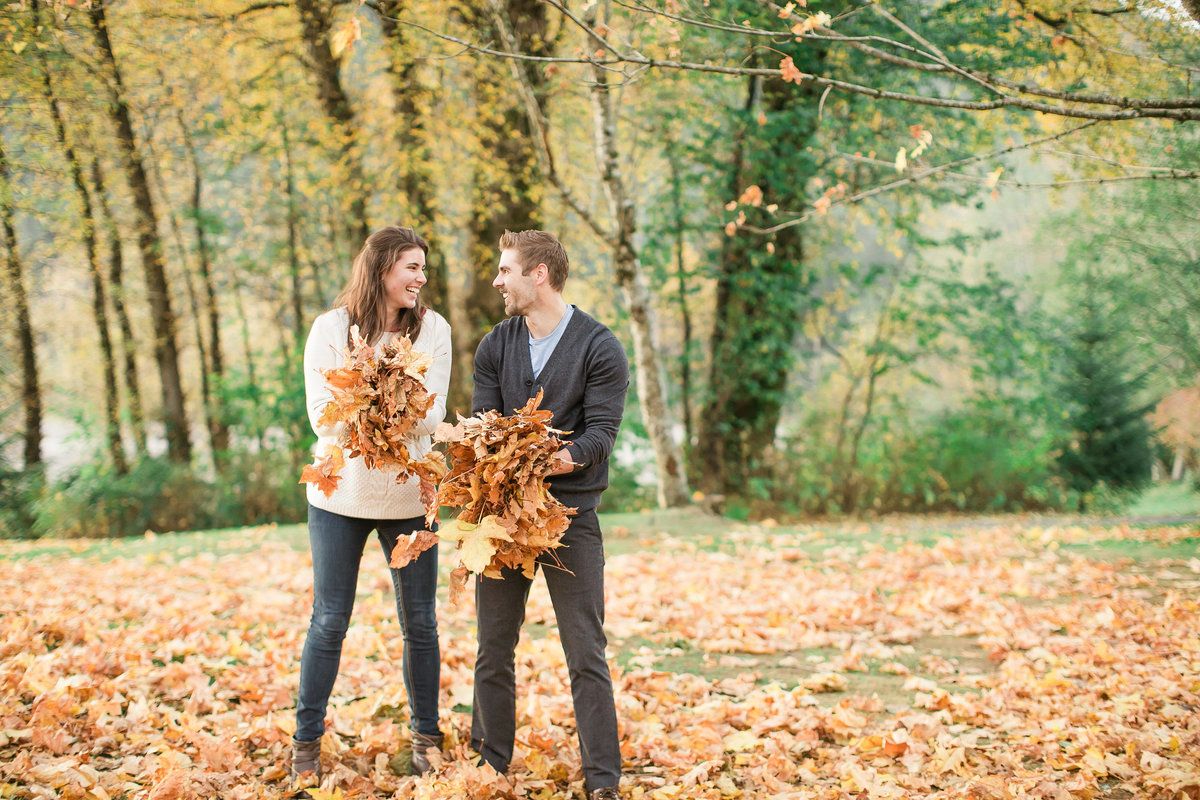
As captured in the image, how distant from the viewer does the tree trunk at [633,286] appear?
29.2ft

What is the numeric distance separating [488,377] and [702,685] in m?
2.31

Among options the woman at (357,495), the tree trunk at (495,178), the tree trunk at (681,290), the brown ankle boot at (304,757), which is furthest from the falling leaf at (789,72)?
the tree trunk at (681,290)

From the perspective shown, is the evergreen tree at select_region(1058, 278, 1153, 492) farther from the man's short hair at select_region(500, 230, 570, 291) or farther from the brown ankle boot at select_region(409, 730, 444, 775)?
the brown ankle boot at select_region(409, 730, 444, 775)

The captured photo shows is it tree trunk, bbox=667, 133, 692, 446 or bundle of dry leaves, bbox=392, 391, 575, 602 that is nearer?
bundle of dry leaves, bbox=392, 391, 575, 602

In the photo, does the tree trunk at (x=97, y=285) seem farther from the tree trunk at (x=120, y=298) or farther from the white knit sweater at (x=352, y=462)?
the white knit sweater at (x=352, y=462)

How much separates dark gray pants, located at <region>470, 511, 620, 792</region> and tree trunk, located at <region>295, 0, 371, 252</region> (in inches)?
363

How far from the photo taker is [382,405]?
2756 mm

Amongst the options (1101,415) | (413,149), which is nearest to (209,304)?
(413,149)

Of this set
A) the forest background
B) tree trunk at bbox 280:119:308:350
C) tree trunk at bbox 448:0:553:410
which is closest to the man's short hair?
the forest background

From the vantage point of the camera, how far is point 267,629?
16.7 feet

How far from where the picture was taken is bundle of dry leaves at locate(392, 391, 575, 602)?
263cm

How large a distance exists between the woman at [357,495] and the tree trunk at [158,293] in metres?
12.0

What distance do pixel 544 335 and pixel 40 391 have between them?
47.9ft

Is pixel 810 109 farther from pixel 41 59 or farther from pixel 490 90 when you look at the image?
Answer: pixel 41 59
